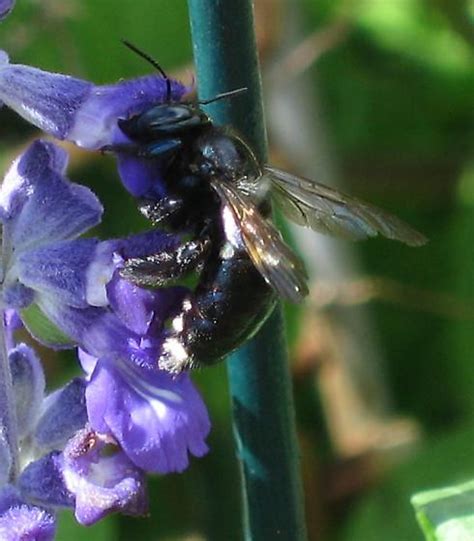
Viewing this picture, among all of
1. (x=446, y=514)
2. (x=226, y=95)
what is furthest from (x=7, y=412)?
(x=446, y=514)

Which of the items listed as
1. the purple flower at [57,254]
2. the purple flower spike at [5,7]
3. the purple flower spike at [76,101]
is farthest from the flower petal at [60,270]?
the purple flower spike at [5,7]

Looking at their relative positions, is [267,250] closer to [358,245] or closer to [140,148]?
[140,148]

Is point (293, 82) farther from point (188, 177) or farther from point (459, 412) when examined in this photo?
point (188, 177)

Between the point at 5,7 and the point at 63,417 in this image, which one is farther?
the point at 63,417

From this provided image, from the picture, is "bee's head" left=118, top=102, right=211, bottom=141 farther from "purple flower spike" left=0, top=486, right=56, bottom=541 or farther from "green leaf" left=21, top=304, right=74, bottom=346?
"purple flower spike" left=0, top=486, right=56, bottom=541

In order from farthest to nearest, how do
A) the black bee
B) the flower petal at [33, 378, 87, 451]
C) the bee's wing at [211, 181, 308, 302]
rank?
1. the flower petal at [33, 378, 87, 451]
2. the black bee
3. the bee's wing at [211, 181, 308, 302]

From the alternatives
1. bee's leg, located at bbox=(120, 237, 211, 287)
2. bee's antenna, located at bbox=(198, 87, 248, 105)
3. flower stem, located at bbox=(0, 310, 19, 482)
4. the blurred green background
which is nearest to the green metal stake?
bee's antenna, located at bbox=(198, 87, 248, 105)
